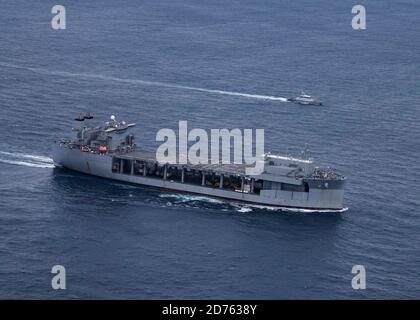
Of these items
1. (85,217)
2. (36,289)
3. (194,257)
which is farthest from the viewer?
(85,217)

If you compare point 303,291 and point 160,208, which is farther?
point 160,208

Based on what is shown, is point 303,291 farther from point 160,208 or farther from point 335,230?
point 160,208

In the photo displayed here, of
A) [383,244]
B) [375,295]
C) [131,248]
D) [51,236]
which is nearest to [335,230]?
[383,244]

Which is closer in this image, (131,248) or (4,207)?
(131,248)

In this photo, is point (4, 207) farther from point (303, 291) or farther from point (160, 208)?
point (303, 291)
